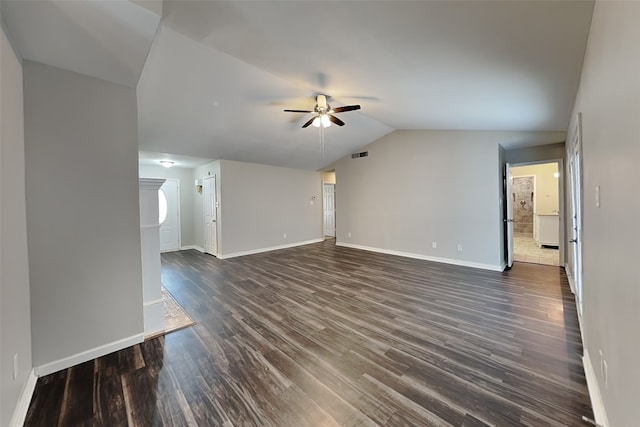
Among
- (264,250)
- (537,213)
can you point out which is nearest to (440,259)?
(264,250)

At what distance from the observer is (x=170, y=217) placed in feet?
23.5

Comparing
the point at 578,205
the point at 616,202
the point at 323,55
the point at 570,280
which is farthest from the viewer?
the point at 570,280

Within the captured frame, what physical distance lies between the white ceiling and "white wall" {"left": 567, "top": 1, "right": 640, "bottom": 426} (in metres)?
0.40

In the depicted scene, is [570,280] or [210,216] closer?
[570,280]

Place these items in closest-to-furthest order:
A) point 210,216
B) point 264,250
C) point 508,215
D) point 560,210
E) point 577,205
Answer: point 577,205, point 560,210, point 508,215, point 210,216, point 264,250

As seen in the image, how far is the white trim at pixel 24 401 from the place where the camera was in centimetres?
147

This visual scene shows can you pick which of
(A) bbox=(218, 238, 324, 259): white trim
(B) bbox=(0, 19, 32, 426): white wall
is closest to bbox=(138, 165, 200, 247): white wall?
(A) bbox=(218, 238, 324, 259): white trim

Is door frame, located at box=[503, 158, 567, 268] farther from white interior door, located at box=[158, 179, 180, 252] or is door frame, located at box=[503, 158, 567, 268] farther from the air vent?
white interior door, located at box=[158, 179, 180, 252]

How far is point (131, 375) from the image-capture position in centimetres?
196

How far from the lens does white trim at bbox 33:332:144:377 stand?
1981 millimetres

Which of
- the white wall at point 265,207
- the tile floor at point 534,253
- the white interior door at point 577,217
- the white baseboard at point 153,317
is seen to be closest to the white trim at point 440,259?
the tile floor at point 534,253

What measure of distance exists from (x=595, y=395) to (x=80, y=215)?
3.99 meters

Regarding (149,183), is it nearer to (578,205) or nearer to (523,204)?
(578,205)

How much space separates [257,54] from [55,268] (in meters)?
2.65
